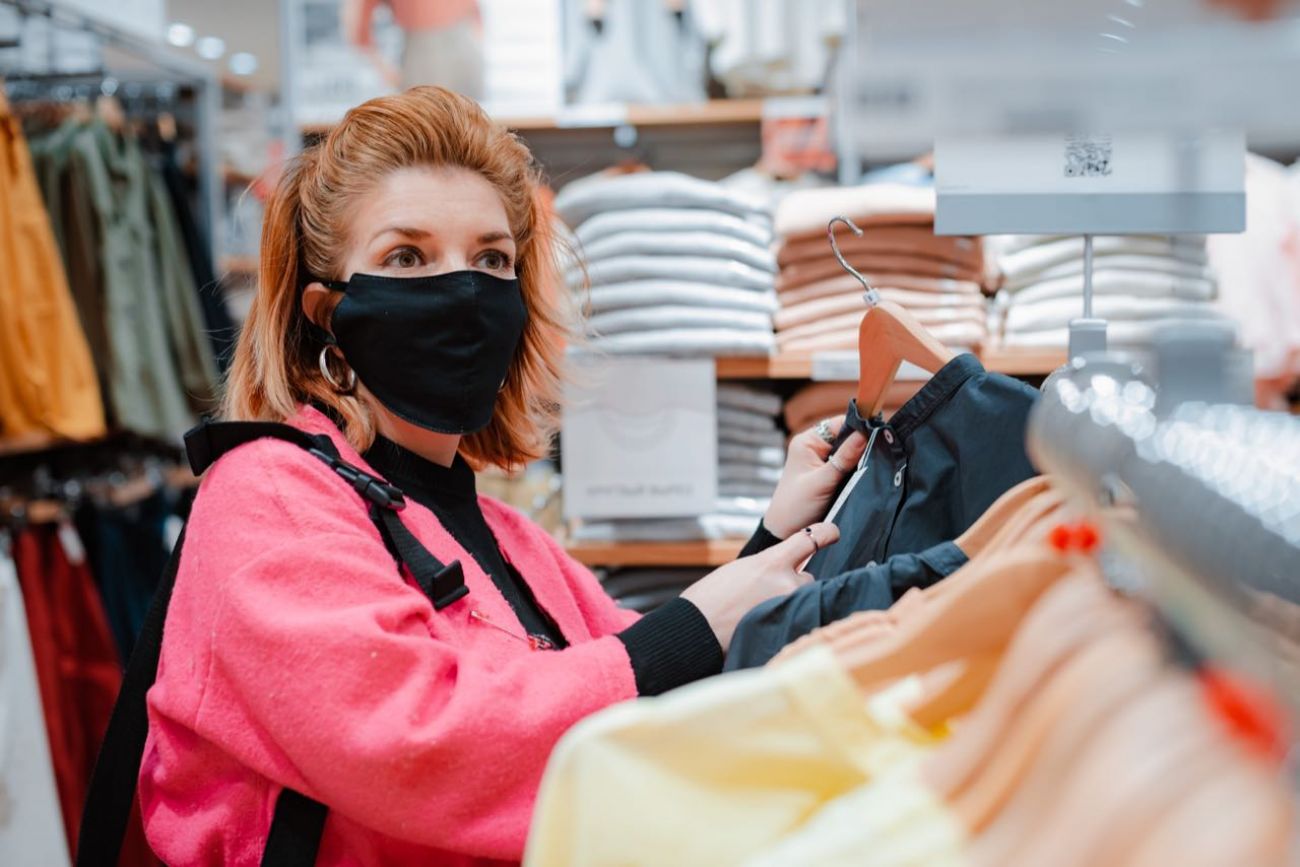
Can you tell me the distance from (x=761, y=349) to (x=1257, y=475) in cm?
155

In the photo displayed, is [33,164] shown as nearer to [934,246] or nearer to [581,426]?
[581,426]

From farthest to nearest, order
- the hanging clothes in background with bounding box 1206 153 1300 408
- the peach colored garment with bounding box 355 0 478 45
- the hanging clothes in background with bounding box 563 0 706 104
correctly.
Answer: the hanging clothes in background with bounding box 563 0 706 104 → the peach colored garment with bounding box 355 0 478 45 → the hanging clothes in background with bounding box 1206 153 1300 408

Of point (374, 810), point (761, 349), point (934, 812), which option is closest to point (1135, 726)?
point (934, 812)

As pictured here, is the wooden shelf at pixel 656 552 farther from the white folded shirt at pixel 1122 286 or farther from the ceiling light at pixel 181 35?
the ceiling light at pixel 181 35

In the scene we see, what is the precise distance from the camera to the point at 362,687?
0.98 metres

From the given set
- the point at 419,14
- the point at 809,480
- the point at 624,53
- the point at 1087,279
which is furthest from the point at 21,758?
the point at 624,53

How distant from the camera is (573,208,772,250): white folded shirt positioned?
6.79 ft

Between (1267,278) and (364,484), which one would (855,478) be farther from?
(1267,278)

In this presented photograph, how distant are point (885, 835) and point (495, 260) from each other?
97cm

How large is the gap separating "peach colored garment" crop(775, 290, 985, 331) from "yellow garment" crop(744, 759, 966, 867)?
1.55 meters

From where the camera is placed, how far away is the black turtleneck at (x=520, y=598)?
1064 millimetres

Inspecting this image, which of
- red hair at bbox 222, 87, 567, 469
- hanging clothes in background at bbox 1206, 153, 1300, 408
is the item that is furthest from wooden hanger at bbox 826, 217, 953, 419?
hanging clothes in background at bbox 1206, 153, 1300, 408

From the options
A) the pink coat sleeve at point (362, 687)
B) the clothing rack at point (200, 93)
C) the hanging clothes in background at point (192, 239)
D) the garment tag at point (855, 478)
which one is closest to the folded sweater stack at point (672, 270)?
the garment tag at point (855, 478)

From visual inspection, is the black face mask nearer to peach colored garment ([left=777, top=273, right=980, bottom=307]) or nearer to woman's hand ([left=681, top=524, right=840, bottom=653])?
woman's hand ([left=681, top=524, right=840, bottom=653])
